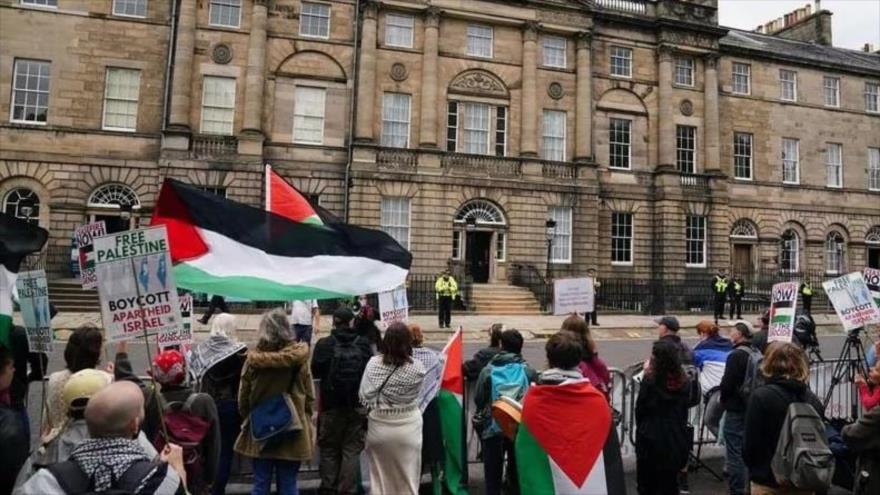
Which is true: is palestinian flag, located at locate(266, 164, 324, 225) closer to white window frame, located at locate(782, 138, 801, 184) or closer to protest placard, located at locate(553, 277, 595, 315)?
protest placard, located at locate(553, 277, 595, 315)

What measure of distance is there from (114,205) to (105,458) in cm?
2591

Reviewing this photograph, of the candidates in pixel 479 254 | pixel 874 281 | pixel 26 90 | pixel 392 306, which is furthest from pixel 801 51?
pixel 26 90

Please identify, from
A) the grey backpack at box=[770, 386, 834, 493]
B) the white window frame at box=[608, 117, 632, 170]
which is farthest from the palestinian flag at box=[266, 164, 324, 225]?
the white window frame at box=[608, 117, 632, 170]

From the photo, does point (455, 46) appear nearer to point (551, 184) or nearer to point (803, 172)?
point (551, 184)

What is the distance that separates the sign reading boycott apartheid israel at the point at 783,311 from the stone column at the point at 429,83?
839 inches

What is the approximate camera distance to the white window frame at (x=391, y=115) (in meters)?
28.6

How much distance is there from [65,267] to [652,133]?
28434 millimetres

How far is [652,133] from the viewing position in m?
32.8

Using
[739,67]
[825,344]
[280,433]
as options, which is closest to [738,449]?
[280,433]

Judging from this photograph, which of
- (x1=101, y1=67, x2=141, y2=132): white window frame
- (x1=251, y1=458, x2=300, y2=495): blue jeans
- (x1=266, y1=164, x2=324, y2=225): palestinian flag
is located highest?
(x1=101, y1=67, x2=141, y2=132): white window frame

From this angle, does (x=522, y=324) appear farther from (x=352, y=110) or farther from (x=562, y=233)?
(x=352, y=110)

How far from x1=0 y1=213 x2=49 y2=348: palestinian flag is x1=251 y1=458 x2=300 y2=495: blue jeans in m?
2.14

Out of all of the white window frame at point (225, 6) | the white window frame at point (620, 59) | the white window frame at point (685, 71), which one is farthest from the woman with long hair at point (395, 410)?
the white window frame at point (685, 71)

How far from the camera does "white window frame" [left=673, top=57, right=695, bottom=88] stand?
33312mm
